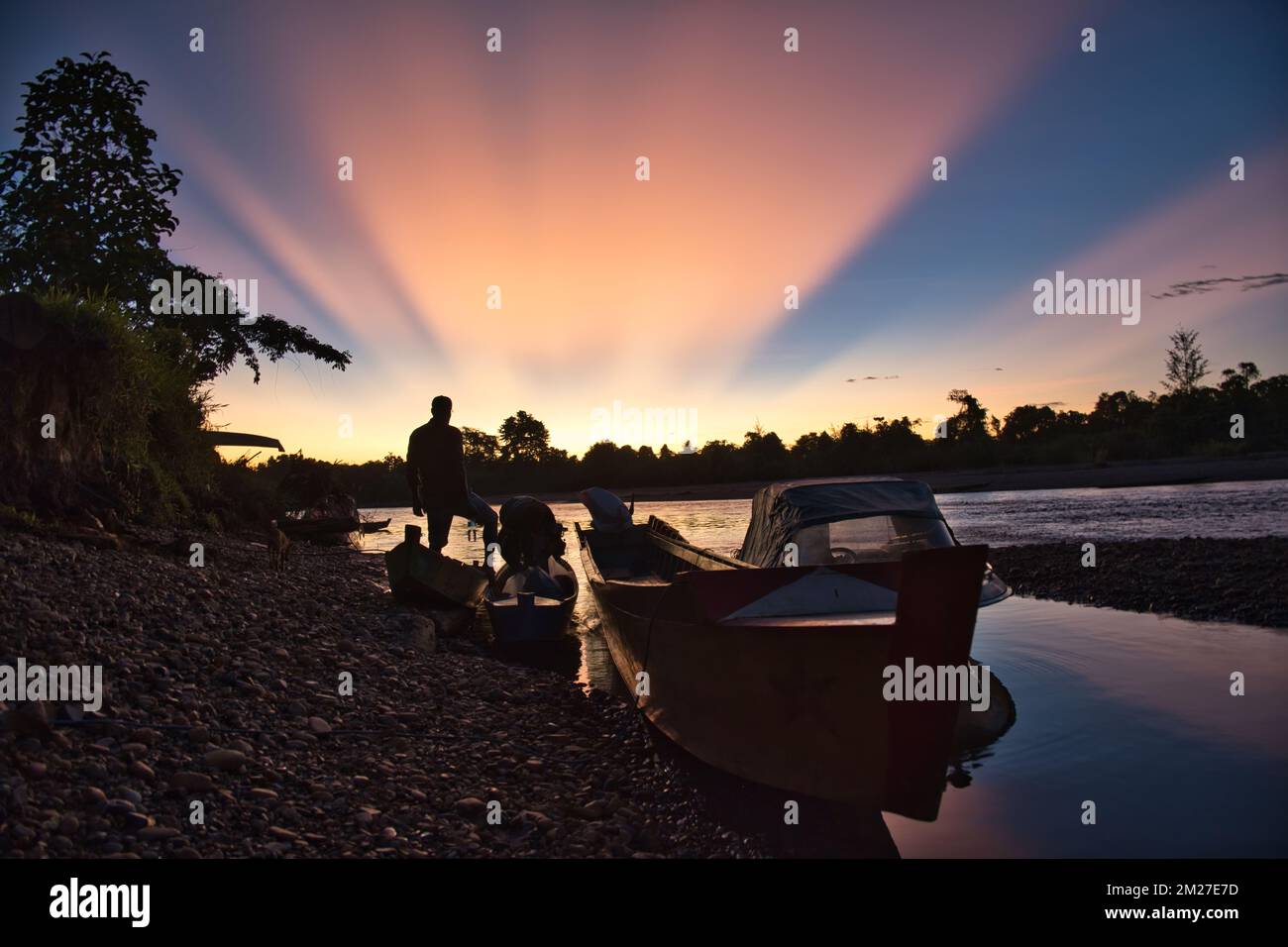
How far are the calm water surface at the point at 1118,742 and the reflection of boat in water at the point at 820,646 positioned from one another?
100cm

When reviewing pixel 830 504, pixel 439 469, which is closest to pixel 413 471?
pixel 439 469

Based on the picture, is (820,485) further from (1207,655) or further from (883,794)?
(1207,655)

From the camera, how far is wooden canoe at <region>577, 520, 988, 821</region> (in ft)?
15.1

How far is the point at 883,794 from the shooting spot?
4.77 meters

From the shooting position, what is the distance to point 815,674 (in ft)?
16.3

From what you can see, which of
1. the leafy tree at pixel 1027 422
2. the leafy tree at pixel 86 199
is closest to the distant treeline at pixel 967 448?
the leafy tree at pixel 1027 422

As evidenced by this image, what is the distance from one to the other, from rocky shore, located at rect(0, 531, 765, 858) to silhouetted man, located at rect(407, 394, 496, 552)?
299cm

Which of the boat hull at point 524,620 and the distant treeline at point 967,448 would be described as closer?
the boat hull at point 524,620

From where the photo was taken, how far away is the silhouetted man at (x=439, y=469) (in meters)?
11.3

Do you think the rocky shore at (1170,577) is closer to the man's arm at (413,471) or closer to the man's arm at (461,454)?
the man's arm at (461,454)

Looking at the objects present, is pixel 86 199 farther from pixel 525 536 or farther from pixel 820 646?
pixel 820 646

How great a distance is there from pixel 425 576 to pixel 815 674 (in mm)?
8065

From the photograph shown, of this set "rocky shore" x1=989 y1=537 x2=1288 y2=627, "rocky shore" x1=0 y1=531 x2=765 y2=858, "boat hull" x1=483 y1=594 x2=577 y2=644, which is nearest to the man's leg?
"boat hull" x1=483 y1=594 x2=577 y2=644
